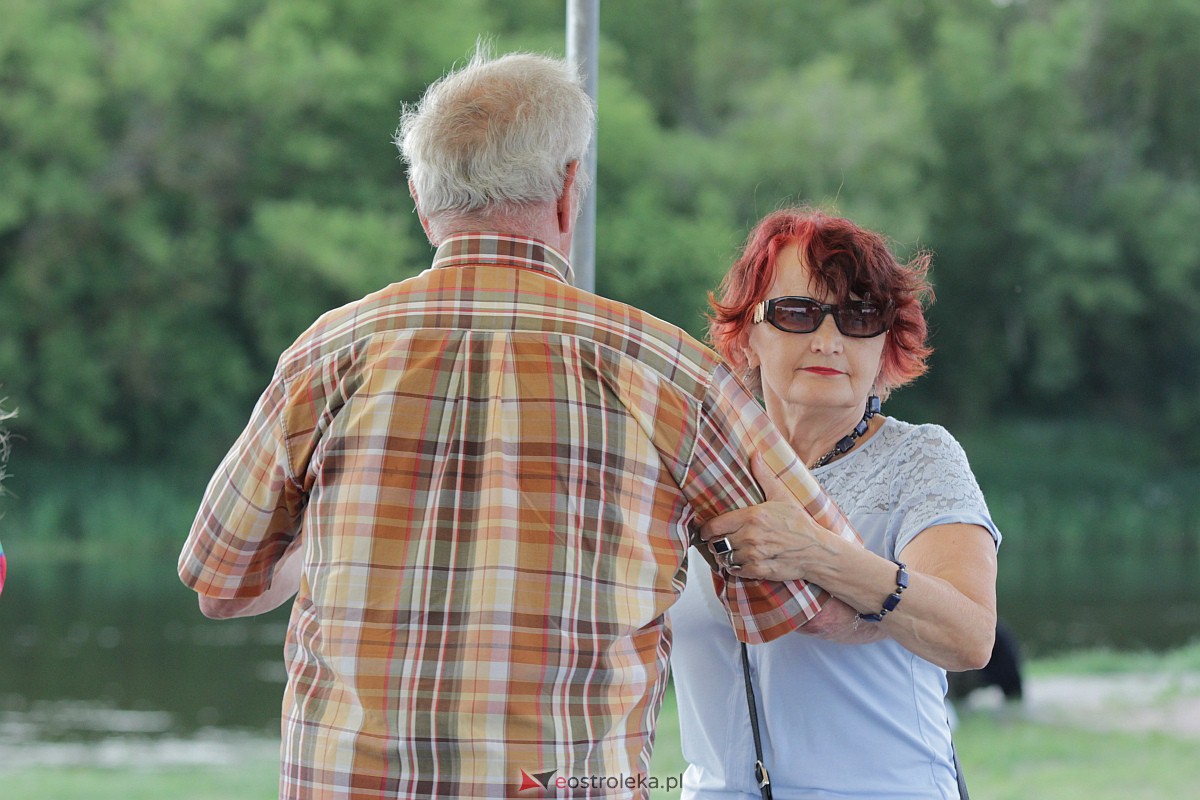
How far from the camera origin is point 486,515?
1.28m

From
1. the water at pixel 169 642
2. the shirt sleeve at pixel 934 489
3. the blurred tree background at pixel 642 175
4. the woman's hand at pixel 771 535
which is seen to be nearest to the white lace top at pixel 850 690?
the shirt sleeve at pixel 934 489

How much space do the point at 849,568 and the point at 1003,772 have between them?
4151mm

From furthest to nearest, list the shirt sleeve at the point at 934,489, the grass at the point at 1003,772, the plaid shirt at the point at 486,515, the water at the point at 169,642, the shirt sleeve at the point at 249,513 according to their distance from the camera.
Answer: the water at the point at 169,642
the grass at the point at 1003,772
the shirt sleeve at the point at 934,489
the shirt sleeve at the point at 249,513
the plaid shirt at the point at 486,515

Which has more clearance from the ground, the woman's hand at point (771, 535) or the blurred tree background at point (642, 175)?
the blurred tree background at point (642, 175)

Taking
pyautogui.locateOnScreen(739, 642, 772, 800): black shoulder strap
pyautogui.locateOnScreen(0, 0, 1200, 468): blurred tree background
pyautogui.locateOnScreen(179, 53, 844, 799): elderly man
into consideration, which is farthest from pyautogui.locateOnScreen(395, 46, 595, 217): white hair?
pyautogui.locateOnScreen(0, 0, 1200, 468): blurred tree background

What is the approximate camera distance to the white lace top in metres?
1.62

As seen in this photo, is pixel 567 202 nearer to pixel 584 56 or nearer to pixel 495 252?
pixel 495 252

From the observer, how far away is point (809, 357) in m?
1.73

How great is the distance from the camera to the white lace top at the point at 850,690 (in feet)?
5.32

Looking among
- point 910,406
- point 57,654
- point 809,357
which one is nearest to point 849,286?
point 809,357

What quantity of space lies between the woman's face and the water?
6.11 meters

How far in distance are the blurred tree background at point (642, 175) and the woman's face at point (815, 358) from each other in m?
15.5

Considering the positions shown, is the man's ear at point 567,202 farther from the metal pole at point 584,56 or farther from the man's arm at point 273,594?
the metal pole at point 584,56

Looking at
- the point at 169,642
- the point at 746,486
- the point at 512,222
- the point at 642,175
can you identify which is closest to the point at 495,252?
the point at 512,222
